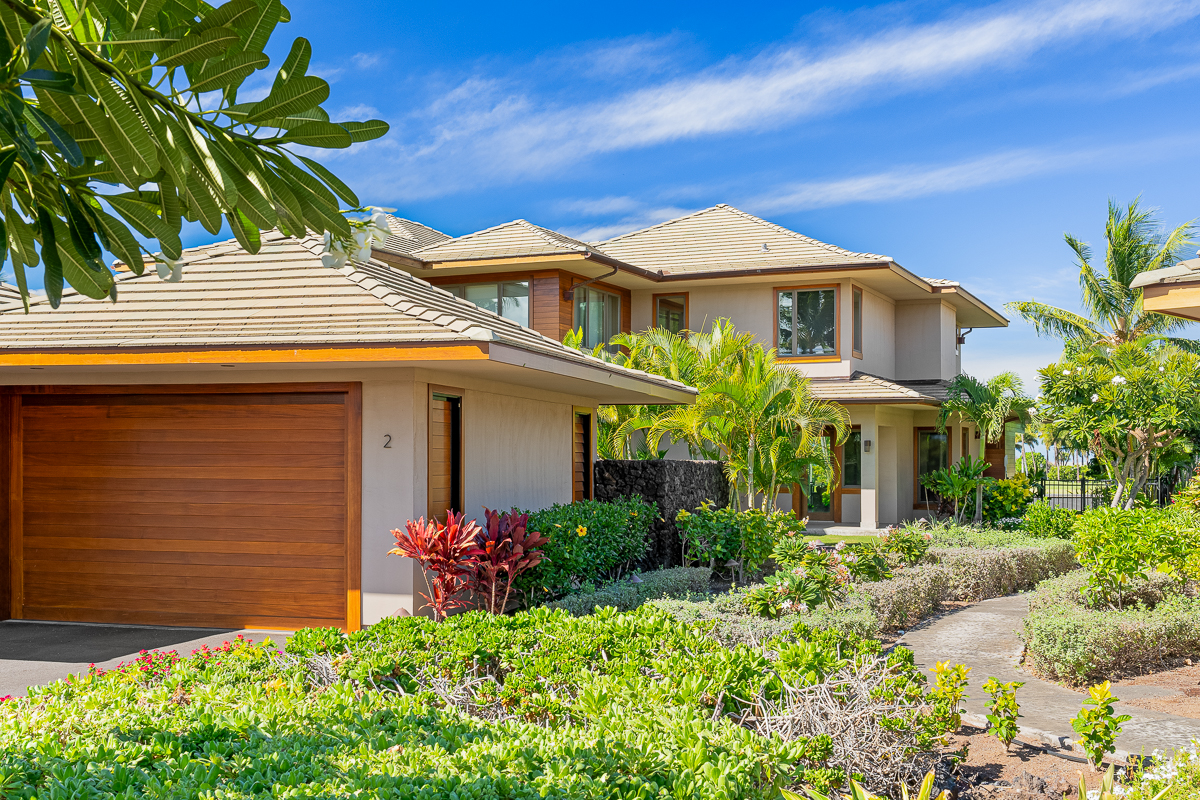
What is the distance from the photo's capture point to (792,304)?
917 inches

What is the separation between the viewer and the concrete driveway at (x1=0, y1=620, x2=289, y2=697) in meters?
8.29

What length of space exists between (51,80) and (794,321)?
2191 cm

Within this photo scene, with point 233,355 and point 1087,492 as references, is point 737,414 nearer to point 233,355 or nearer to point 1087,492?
point 233,355

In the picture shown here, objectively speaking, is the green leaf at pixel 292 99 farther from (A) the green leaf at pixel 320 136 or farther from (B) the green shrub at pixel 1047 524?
(B) the green shrub at pixel 1047 524

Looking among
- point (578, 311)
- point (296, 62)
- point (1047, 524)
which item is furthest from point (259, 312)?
point (1047, 524)

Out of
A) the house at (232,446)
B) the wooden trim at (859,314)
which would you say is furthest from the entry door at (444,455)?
the wooden trim at (859,314)

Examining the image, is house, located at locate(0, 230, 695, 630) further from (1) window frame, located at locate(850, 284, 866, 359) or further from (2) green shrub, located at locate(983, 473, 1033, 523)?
(1) window frame, located at locate(850, 284, 866, 359)

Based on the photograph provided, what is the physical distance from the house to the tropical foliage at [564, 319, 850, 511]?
5482mm

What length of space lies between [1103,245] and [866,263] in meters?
15.7

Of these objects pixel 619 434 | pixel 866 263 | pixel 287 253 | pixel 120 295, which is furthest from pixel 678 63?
pixel 120 295

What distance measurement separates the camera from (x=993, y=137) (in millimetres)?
21797

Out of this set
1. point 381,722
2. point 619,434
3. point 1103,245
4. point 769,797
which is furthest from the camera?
point 1103,245

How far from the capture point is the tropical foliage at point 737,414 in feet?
53.8

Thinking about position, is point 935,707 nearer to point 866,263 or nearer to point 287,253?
point 287,253
